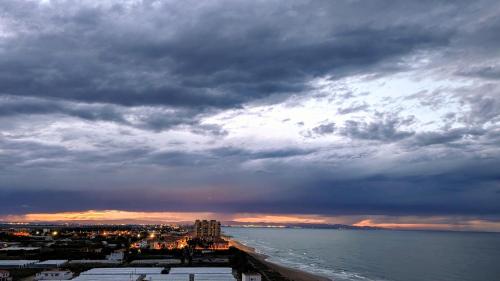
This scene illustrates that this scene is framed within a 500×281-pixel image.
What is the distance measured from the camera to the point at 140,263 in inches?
2955

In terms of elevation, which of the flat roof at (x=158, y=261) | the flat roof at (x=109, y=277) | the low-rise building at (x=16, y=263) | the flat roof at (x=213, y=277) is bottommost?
the flat roof at (x=158, y=261)

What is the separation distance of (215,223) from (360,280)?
118 metres

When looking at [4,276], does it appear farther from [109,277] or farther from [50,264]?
[109,277]

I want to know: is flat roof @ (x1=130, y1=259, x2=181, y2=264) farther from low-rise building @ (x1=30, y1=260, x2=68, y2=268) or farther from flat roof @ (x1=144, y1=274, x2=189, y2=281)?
flat roof @ (x1=144, y1=274, x2=189, y2=281)

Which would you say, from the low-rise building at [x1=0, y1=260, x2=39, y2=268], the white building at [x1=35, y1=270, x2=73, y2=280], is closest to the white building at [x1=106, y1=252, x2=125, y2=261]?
the low-rise building at [x1=0, y1=260, x2=39, y2=268]

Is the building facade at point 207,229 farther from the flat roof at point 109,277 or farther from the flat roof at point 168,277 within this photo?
the flat roof at point 168,277

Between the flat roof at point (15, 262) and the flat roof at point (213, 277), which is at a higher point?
the flat roof at point (213, 277)

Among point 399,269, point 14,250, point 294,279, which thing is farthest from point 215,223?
point 294,279

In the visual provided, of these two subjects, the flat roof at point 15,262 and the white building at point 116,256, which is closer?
the flat roof at point 15,262

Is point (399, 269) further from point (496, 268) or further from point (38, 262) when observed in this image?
point (38, 262)

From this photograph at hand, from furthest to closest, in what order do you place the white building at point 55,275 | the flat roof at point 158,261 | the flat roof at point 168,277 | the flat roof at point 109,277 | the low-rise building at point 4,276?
the flat roof at point 158,261
the low-rise building at point 4,276
the white building at point 55,275
the flat roof at point 168,277
the flat roof at point 109,277

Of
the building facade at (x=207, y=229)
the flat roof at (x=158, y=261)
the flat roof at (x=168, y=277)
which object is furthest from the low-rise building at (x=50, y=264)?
the building facade at (x=207, y=229)

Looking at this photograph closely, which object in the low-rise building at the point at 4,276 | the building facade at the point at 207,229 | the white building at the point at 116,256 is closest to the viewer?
the low-rise building at the point at 4,276

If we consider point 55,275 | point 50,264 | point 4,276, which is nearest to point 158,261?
point 50,264
